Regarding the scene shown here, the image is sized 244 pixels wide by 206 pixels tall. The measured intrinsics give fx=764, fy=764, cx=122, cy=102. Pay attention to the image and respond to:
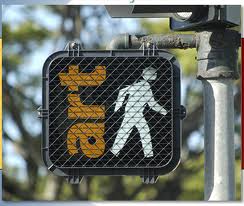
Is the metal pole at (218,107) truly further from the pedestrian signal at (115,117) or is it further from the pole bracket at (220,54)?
the pedestrian signal at (115,117)

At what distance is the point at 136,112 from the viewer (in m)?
3.18

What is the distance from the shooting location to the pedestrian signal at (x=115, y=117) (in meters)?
3.19

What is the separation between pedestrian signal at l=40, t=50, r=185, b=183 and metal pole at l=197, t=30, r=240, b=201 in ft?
1.18

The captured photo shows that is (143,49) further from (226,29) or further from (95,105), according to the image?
(226,29)

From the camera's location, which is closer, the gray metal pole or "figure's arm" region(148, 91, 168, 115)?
"figure's arm" region(148, 91, 168, 115)

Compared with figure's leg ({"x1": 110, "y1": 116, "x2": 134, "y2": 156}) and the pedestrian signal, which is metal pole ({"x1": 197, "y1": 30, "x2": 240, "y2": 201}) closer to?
the pedestrian signal

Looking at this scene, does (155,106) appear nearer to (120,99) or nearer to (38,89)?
(120,99)

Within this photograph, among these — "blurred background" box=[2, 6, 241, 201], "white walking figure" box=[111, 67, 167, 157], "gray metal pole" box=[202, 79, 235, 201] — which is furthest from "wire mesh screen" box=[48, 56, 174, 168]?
"blurred background" box=[2, 6, 241, 201]

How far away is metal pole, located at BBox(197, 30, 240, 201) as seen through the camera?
350cm

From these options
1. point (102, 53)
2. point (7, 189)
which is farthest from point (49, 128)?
point (7, 189)

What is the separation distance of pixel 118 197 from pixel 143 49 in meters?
11.0

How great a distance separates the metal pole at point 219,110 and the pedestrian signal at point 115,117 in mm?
361

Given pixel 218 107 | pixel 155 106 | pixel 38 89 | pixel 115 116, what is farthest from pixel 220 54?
pixel 38 89

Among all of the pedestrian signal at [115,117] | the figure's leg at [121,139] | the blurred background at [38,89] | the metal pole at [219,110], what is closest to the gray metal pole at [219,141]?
the metal pole at [219,110]
